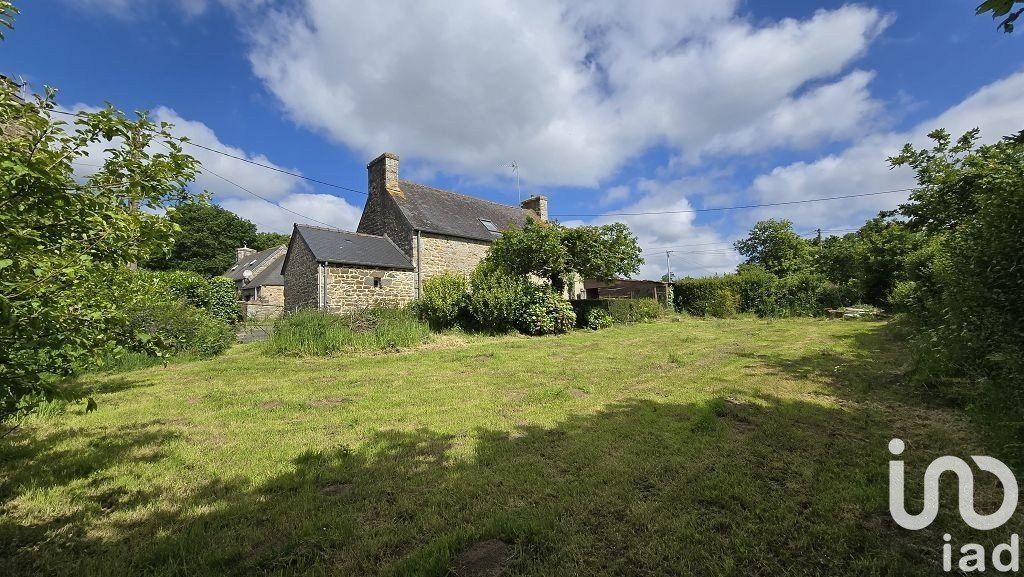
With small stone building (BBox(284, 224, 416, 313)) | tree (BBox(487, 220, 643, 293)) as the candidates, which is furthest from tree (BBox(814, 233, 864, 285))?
small stone building (BBox(284, 224, 416, 313))

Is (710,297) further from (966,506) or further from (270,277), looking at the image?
(270,277)

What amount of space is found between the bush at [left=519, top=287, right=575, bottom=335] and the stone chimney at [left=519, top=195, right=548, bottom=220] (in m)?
14.2

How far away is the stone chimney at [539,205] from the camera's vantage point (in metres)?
29.1

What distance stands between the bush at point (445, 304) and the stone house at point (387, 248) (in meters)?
3.38

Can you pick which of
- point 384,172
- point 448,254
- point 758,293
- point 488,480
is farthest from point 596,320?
point 488,480

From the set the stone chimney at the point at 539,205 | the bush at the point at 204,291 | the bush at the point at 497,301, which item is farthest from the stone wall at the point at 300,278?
the stone chimney at the point at 539,205

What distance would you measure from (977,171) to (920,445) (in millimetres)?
3535

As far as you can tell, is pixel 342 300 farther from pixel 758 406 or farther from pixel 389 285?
pixel 758 406

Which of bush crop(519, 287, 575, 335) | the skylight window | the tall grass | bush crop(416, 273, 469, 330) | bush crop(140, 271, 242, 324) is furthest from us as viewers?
the skylight window

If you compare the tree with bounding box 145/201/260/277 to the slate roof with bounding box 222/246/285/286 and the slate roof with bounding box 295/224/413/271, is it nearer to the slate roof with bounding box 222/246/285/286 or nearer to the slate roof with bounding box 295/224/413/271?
the slate roof with bounding box 222/246/285/286

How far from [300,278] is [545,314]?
37.3 ft

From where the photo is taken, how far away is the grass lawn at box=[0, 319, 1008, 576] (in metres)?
2.29

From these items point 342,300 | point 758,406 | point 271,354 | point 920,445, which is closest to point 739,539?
point 920,445

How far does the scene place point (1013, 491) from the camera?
2.66m
